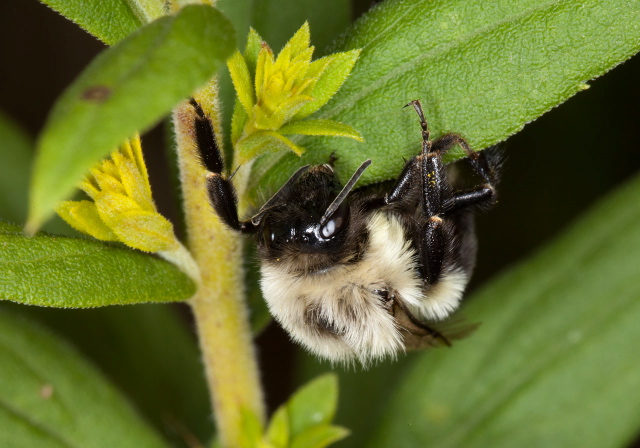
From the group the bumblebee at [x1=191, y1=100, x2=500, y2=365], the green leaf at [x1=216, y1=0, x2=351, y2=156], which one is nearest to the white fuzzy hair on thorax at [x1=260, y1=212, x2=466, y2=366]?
the bumblebee at [x1=191, y1=100, x2=500, y2=365]

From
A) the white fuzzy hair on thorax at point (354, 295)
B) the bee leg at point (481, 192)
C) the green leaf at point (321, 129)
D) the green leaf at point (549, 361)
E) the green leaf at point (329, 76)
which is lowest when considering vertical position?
the green leaf at point (549, 361)

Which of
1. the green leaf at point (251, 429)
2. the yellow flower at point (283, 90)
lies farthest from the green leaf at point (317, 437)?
the yellow flower at point (283, 90)

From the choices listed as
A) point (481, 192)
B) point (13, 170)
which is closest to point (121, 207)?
point (481, 192)

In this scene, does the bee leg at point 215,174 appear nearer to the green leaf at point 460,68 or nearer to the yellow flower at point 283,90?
the yellow flower at point 283,90

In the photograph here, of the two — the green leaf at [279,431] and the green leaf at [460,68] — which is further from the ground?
the green leaf at [460,68]

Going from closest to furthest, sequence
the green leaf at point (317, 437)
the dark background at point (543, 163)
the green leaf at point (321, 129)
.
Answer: the green leaf at point (321, 129) → the green leaf at point (317, 437) → the dark background at point (543, 163)

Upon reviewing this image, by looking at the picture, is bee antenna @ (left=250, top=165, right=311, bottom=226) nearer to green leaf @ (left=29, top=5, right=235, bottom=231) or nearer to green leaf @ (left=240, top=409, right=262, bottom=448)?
green leaf @ (left=29, top=5, right=235, bottom=231)
